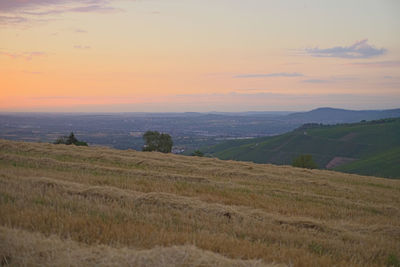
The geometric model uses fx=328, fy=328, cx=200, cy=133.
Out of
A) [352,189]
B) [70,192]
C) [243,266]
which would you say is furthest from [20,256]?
[352,189]

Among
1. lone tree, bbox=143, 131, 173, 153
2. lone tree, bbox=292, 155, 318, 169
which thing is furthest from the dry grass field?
lone tree, bbox=143, 131, 173, 153

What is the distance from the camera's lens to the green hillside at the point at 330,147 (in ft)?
327

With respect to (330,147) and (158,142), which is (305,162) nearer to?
(158,142)

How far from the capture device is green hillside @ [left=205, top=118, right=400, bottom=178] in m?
99.6

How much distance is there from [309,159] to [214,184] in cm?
4213

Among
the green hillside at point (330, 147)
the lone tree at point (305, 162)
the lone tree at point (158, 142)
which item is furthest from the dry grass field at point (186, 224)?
the green hillside at point (330, 147)

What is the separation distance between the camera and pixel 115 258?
14.8 feet

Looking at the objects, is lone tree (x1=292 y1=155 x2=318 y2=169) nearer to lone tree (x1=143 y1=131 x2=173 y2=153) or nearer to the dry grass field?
lone tree (x1=143 y1=131 x2=173 y2=153)

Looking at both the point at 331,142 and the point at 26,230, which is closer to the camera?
the point at 26,230

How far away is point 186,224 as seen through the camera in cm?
693

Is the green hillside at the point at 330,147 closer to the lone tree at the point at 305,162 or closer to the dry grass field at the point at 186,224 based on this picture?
the lone tree at the point at 305,162

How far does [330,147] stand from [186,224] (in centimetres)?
11554

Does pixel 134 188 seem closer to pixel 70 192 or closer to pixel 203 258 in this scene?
pixel 70 192

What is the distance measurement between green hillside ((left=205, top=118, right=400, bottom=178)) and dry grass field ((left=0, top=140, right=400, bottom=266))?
272 ft
